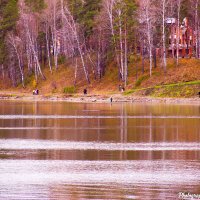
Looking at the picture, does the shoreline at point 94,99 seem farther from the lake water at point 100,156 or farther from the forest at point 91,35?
the lake water at point 100,156

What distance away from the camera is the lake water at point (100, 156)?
2823 centimetres

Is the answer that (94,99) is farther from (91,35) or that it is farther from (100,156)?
(100,156)

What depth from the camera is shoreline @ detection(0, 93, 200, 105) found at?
87812 millimetres

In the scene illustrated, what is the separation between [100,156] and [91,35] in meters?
74.2

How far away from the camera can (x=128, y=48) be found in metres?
108

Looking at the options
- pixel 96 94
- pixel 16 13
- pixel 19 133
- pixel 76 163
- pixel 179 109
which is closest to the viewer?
pixel 76 163

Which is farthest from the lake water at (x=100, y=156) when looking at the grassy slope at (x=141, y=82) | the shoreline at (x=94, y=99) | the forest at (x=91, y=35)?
the forest at (x=91, y=35)

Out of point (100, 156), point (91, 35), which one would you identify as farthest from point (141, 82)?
point (100, 156)

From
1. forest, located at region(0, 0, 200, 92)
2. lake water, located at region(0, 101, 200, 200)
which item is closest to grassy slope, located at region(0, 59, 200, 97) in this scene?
forest, located at region(0, 0, 200, 92)

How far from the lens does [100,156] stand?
38.9 meters

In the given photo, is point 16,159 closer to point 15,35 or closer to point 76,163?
point 76,163

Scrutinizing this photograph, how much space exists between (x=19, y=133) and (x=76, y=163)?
17.2 meters

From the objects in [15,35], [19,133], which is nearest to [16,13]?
[15,35]

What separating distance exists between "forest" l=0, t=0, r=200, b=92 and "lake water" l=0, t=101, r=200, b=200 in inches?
1279
